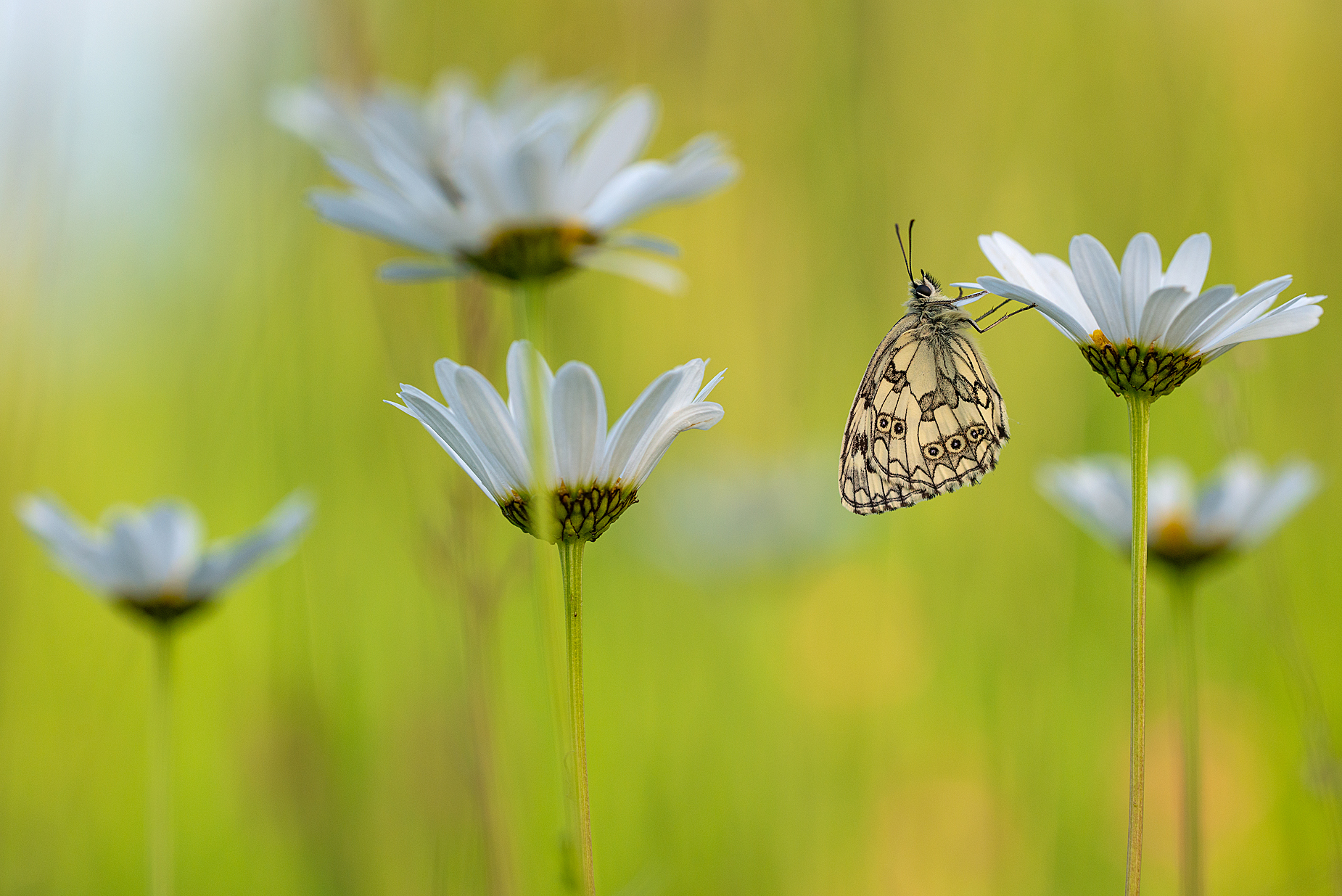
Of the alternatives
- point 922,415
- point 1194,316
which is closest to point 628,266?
point 922,415

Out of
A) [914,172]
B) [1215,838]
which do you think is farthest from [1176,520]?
[914,172]

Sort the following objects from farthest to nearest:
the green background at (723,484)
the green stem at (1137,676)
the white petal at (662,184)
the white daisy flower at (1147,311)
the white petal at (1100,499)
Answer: the green background at (723,484) → the white petal at (1100,499) → the white petal at (662,184) → the white daisy flower at (1147,311) → the green stem at (1137,676)

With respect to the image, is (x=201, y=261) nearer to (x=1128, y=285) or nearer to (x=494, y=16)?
(x=494, y=16)

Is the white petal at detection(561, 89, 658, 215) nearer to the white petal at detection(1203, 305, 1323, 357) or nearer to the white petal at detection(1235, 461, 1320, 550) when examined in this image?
the white petal at detection(1203, 305, 1323, 357)

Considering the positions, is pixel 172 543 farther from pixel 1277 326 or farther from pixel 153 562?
pixel 1277 326

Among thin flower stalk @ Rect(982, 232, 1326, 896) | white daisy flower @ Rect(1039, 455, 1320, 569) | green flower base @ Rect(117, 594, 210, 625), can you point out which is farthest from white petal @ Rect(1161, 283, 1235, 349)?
green flower base @ Rect(117, 594, 210, 625)

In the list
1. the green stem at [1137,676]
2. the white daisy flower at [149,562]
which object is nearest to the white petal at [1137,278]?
the green stem at [1137,676]

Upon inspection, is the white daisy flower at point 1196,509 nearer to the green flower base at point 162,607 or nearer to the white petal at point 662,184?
the white petal at point 662,184
